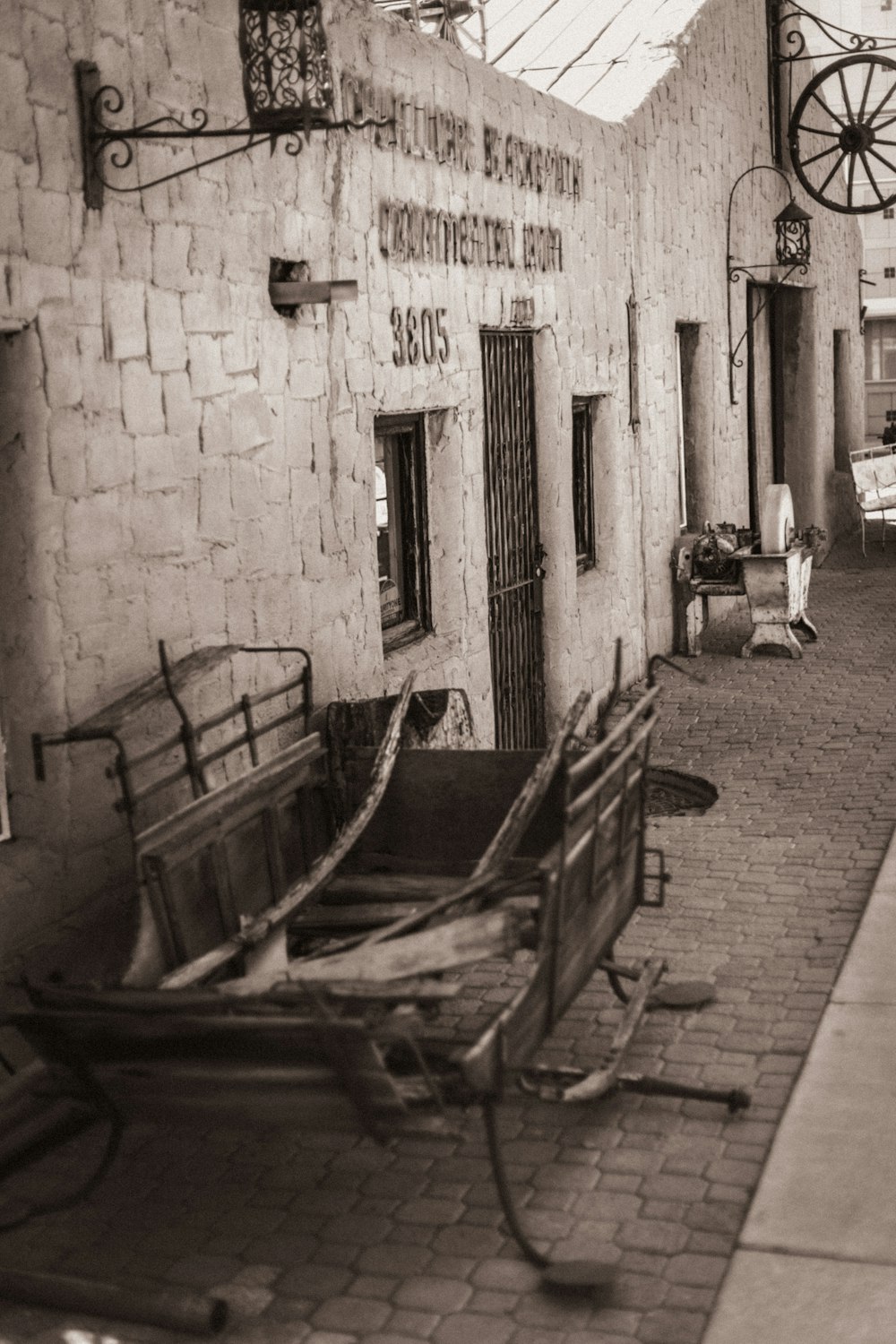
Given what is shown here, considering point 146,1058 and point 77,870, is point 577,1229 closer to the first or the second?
point 146,1058

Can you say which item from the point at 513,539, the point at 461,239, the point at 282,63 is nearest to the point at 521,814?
the point at 282,63

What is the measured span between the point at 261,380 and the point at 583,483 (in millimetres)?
4794

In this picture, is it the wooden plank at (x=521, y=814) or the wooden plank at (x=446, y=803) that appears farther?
the wooden plank at (x=446, y=803)

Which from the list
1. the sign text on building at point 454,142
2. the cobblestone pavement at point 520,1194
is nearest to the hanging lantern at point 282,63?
the sign text on building at point 454,142

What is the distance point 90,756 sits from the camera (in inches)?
222

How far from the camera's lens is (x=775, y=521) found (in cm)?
1267

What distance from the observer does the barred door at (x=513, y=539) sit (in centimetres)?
934

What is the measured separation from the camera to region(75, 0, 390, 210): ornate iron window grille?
5.54m

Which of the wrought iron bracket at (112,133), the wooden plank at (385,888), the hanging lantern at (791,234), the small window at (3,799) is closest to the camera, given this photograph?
the small window at (3,799)

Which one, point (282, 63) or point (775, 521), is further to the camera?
point (775, 521)

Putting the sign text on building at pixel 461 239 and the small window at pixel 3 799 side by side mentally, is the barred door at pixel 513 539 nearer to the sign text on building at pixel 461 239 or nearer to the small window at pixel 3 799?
the sign text on building at pixel 461 239

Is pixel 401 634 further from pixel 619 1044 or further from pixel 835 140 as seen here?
pixel 835 140

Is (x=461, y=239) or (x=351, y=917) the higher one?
(x=461, y=239)

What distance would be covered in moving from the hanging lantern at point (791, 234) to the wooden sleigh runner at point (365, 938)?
1064 centimetres
